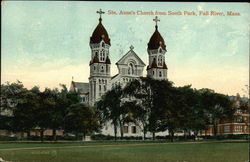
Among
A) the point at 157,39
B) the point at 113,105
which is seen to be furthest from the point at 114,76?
the point at 157,39

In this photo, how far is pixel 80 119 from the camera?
155 ft

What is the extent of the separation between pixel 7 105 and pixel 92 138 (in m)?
14.5

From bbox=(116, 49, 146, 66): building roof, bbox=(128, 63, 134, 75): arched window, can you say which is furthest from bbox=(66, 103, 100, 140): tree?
bbox=(128, 63, 134, 75): arched window

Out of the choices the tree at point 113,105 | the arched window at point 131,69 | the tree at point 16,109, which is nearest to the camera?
the tree at point 16,109

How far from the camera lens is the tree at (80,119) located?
47.3m

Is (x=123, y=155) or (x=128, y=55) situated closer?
(x=123, y=155)

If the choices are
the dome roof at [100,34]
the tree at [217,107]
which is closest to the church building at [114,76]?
the dome roof at [100,34]

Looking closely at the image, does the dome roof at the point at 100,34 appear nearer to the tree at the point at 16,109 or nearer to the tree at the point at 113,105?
the tree at the point at 113,105

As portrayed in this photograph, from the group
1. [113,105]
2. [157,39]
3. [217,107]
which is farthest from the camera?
[217,107]

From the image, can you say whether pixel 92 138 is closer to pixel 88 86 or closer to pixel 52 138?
pixel 52 138

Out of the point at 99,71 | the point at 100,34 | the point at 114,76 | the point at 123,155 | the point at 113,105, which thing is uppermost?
the point at 100,34

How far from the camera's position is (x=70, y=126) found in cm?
4841

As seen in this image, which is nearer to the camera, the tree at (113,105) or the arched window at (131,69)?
the tree at (113,105)

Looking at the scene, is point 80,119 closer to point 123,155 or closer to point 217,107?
point 217,107
